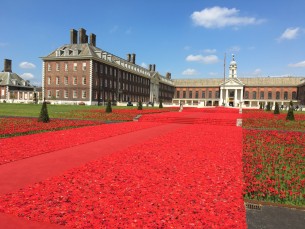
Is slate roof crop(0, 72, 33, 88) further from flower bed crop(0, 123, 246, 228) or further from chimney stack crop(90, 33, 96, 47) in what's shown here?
flower bed crop(0, 123, 246, 228)

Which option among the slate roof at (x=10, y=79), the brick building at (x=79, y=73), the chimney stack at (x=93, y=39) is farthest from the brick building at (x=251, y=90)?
the slate roof at (x=10, y=79)

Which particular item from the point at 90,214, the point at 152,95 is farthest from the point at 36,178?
the point at 152,95

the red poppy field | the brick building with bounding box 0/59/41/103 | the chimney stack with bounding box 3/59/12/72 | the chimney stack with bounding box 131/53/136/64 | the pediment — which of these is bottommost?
the red poppy field

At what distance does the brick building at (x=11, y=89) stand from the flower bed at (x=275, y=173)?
67.9 metres

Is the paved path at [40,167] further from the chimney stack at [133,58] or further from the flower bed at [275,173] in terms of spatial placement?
the chimney stack at [133,58]

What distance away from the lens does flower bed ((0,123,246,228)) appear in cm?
376

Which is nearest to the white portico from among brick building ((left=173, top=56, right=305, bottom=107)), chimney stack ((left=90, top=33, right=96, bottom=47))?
brick building ((left=173, top=56, right=305, bottom=107))

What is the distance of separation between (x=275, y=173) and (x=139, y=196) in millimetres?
3992

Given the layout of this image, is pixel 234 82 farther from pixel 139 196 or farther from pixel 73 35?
pixel 139 196

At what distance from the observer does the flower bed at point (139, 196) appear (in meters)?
3.76

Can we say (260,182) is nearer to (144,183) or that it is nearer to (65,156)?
(144,183)

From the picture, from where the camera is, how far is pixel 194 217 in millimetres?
3850

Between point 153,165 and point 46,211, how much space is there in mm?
3392

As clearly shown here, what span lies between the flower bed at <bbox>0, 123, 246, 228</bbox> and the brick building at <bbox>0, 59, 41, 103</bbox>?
224ft
